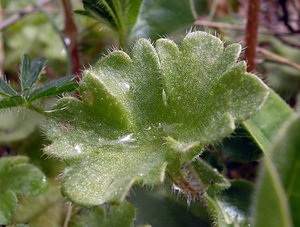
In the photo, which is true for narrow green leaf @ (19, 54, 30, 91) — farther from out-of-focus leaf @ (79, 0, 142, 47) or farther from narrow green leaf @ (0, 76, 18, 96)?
out-of-focus leaf @ (79, 0, 142, 47)

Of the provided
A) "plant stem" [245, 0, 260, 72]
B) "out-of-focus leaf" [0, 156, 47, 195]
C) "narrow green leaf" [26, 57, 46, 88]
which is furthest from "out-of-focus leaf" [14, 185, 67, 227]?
"plant stem" [245, 0, 260, 72]

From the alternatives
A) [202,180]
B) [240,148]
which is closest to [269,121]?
[240,148]

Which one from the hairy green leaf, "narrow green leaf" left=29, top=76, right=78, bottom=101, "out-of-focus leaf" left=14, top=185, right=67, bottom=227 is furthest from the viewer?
"out-of-focus leaf" left=14, top=185, right=67, bottom=227

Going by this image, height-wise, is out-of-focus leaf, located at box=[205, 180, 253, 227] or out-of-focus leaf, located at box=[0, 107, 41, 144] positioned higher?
out-of-focus leaf, located at box=[205, 180, 253, 227]

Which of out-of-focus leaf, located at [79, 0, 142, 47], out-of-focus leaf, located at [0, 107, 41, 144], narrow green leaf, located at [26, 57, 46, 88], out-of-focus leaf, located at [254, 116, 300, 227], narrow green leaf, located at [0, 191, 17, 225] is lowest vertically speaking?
out-of-focus leaf, located at [0, 107, 41, 144]

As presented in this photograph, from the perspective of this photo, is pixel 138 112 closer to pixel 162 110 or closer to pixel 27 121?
pixel 162 110

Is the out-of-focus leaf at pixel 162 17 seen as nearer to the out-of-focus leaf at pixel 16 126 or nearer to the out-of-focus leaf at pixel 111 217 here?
the out-of-focus leaf at pixel 16 126

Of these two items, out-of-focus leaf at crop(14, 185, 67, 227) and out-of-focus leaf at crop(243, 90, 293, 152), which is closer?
out-of-focus leaf at crop(243, 90, 293, 152)
